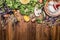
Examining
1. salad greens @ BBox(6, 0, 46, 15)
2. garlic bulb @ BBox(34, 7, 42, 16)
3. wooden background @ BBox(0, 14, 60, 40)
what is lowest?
wooden background @ BBox(0, 14, 60, 40)

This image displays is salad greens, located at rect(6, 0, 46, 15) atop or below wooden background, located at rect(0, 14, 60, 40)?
atop

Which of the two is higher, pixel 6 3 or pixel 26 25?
pixel 6 3

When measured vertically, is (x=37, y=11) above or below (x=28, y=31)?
above

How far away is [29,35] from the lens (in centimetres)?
175

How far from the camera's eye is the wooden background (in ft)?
5.70

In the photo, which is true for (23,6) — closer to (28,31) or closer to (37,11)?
(37,11)

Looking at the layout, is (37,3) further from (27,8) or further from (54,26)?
(54,26)

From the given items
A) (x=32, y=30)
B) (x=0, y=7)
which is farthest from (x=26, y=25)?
(x=0, y=7)

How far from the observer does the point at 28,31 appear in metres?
1.74

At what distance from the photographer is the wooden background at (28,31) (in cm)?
174

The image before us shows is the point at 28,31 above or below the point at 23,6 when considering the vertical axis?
below

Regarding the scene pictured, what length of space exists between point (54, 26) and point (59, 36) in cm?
12

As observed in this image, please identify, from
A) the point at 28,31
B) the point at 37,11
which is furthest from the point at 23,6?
the point at 28,31


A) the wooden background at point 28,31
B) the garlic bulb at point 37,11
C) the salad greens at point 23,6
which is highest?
the salad greens at point 23,6
